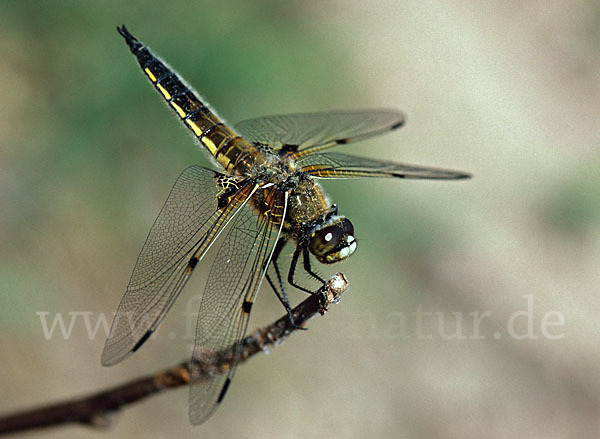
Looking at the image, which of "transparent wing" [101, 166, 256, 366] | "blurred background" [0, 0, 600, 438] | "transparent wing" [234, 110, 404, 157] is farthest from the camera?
"blurred background" [0, 0, 600, 438]

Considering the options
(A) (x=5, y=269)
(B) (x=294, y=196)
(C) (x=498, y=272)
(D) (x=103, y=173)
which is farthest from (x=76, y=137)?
(C) (x=498, y=272)

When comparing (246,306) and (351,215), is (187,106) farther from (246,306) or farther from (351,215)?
(351,215)

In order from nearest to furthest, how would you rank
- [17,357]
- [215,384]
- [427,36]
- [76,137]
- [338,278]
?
[338,278]
[215,384]
[17,357]
[76,137]
[427,36]

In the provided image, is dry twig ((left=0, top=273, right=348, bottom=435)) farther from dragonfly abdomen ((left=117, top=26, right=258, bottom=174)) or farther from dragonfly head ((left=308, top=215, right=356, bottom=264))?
dragonfly abdomen ((left=117, top=26, right=258, bottom=174))

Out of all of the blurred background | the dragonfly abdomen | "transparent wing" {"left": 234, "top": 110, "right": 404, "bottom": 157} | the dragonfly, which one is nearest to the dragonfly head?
the dragonfly

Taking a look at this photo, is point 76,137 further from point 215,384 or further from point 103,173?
point 215,384

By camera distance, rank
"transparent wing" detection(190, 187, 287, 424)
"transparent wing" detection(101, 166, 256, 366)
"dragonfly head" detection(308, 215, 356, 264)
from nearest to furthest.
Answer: "transparent wing" detection(190, 187, 287, 424)
"transparent wing" detection(101, 166, 256, 366)
"dragonfly head" detection(308, 215, 356, 264)

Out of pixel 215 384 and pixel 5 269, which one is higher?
pixel 5 269

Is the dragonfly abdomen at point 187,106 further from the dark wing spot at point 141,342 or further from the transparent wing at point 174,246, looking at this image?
the dark wing spot at point 141,342
